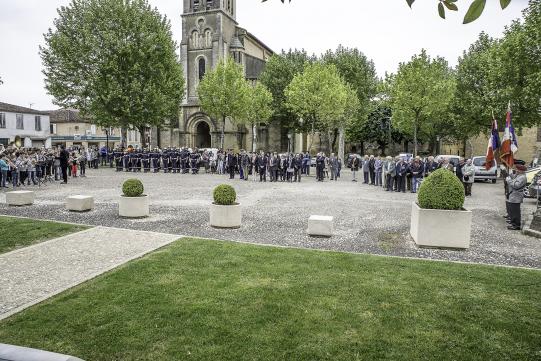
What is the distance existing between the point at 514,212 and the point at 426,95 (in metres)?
20.6

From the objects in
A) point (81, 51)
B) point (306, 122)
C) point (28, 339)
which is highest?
point (81, 51)

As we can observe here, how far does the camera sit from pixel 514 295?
5.86 meters

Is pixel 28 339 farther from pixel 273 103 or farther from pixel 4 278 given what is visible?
pixel 273 103

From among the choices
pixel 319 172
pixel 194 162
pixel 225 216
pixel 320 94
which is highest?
pixel 320 94

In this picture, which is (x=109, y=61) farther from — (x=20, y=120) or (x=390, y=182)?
(x=20, y=120)

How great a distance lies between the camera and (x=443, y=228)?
8766 mm

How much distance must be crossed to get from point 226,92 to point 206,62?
36.1 ft

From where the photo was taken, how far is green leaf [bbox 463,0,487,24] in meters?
2.45

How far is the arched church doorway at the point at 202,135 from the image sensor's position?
159 feet

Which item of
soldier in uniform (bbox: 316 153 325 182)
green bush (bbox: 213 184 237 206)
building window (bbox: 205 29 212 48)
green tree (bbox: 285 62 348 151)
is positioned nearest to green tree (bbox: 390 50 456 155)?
green tree (bbox: 285 62 348 151)

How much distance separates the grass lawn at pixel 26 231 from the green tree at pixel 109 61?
2157 cm

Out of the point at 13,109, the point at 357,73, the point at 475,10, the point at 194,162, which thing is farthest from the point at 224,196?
the point at 13,109

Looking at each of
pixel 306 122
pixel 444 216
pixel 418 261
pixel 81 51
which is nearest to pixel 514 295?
pixel 418 261

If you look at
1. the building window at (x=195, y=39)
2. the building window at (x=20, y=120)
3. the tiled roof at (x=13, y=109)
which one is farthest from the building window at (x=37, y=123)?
the building window at (x=195, y=39)
